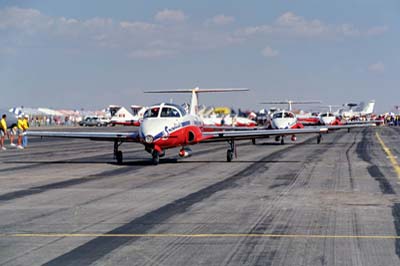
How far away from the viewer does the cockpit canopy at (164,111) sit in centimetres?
2483

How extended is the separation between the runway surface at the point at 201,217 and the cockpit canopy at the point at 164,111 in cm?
357

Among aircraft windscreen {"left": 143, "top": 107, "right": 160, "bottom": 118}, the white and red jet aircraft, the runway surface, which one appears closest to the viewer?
the runway surface

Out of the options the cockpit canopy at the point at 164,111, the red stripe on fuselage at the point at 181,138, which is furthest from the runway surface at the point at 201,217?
the cockpit canopy at the point at 164,111

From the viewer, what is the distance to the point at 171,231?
10508 millimetres

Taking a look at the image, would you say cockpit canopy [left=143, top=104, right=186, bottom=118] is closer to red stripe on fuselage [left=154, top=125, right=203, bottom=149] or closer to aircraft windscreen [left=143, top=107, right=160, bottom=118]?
aircraft windscreen [left=143, top=107, right=160, bottom=118]

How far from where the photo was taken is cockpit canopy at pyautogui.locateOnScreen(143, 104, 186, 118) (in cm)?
2483

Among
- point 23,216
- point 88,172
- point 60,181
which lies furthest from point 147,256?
point 88,172

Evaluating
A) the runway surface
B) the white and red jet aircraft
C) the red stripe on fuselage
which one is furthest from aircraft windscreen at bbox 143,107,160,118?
the runway surface

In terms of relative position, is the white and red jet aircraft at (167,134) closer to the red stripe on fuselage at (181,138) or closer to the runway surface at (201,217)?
the red stripe on fuselage at (181,138)

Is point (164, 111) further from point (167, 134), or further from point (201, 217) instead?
point (201, 217)

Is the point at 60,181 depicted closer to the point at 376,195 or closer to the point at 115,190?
the point at 115,190

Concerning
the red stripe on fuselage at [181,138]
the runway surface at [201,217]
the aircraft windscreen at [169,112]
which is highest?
the aircraft windscreen at [169,112]

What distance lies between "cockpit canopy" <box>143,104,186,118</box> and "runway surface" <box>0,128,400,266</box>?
11.7 ft

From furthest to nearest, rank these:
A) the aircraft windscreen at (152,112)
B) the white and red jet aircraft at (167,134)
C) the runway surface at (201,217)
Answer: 1. the aircraft windscreen at (152,112)
2. the white and red jet aircraft at (167,134)
3. the runway surface at (201,217)
